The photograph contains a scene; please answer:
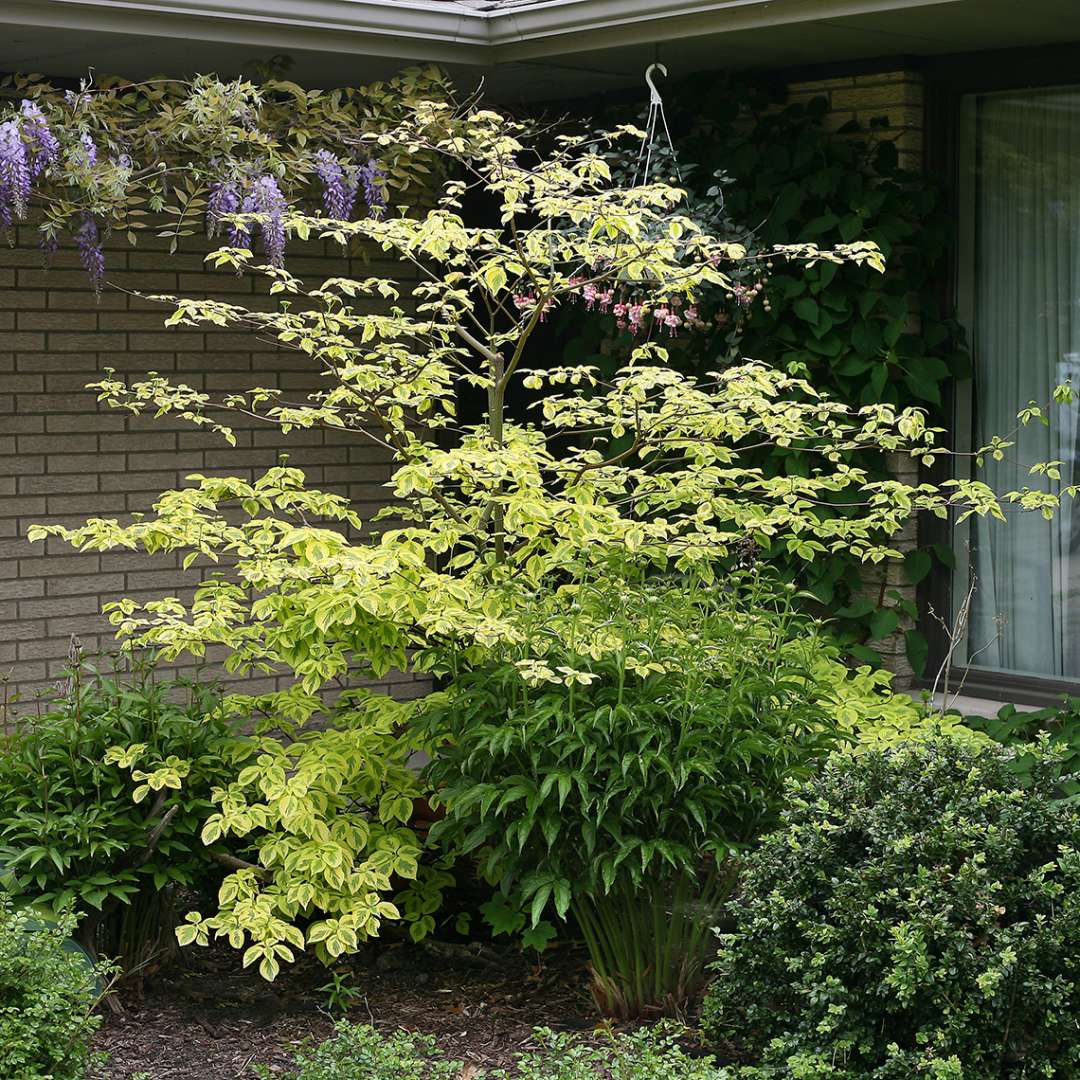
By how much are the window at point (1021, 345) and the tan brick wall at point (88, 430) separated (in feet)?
9.32

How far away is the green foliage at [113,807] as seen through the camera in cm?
423

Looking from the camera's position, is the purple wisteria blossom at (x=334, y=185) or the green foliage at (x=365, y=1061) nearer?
the green foliage at (x=365, y=1061)

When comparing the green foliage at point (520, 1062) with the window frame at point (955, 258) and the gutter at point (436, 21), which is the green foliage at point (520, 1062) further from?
the gutter at point (436, 21)

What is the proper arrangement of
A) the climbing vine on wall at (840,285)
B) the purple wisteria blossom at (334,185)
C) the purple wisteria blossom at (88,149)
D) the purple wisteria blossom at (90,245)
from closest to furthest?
the purple wisteria blossom at (88,149)
the purple wisteria blossom at (90,245)
the purple wisteria blossom at (334,185)
the climbing vine on wall at (840,285)

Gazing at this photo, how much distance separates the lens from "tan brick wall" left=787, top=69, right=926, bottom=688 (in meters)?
5.66

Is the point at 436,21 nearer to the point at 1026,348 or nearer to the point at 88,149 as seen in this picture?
the point at 88,149

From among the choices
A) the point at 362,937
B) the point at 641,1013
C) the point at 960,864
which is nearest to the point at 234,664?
the point at 362,937

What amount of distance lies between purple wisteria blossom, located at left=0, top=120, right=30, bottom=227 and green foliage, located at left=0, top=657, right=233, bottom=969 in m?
1.60

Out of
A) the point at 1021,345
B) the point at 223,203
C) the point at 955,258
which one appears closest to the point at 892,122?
the point at 955,258

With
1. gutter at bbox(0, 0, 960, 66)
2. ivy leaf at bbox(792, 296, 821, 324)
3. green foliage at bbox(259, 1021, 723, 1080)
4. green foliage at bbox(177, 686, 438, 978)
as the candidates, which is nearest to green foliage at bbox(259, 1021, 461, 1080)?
green foliage at bbox(259, 1021, 723, 1080)

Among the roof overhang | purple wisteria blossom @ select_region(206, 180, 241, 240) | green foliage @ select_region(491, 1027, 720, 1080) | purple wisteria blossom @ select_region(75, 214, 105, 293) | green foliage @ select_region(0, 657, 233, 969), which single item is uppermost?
the roof overhang

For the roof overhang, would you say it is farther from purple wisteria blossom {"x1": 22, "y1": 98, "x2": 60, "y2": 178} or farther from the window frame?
purple wisteria blossom {"x1": 22, "y1": 98, "x2": 60, "y2": 178}

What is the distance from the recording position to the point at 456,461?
4008 mm

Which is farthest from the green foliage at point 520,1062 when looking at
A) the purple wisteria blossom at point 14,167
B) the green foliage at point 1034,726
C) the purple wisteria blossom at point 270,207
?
the purple wisteria blossom at point 14,167
